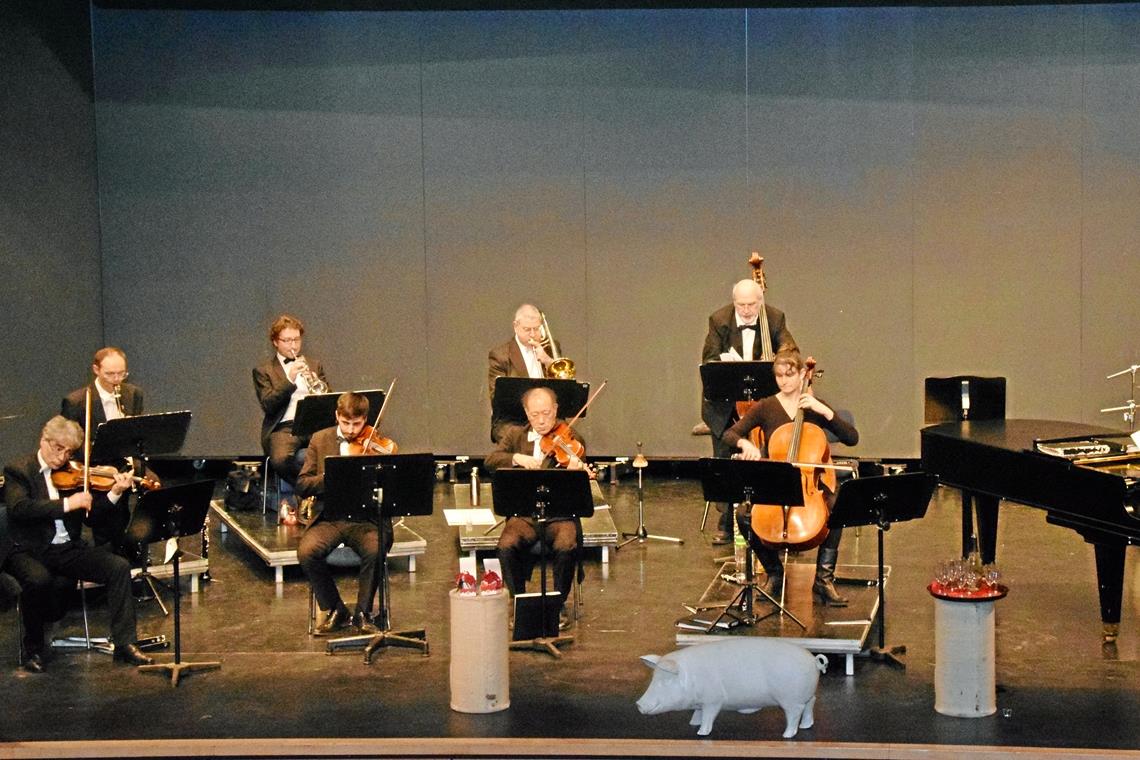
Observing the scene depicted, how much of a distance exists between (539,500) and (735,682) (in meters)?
1.52

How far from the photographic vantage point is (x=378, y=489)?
276 inches

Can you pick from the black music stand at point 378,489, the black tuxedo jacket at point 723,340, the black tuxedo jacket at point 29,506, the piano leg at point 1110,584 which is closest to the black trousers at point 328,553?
the black music stand at point 378,489

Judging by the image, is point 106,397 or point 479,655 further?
point 106,397

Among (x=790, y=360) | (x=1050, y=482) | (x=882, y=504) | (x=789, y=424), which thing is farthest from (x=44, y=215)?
(x=1050, y=482)

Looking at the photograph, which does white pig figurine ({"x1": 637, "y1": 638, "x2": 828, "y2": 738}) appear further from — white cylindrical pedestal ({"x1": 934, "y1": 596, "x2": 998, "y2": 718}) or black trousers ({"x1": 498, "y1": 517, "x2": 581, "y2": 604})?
black trousers ({"x1": 498, "y1": 517, "x2": 581, "y2": 604})

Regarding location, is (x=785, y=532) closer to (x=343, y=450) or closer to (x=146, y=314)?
(x=343, y=450)

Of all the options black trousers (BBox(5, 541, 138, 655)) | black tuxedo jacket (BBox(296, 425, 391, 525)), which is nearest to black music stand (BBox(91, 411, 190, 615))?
black trousers (BBox(5, 541, 138, 655))

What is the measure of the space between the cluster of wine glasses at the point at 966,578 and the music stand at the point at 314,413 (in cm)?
343

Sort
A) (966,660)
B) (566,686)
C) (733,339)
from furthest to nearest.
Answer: (733,339) < (566,686) < (966,660)

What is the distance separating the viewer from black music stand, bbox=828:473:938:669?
652 centimetres

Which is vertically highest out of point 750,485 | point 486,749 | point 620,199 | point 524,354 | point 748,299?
point 620,199

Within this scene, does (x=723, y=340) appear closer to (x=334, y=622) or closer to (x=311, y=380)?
(x=311, y=380)

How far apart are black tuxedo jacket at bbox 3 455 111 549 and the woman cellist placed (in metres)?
3.14

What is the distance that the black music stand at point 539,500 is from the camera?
6980 millimetres
